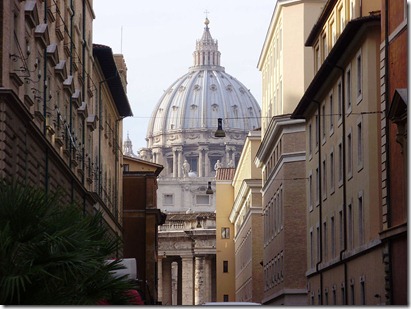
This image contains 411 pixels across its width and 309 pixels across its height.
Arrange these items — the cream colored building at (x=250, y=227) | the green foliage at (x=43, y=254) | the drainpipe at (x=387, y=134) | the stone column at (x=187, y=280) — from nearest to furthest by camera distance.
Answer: the green foliage at (x=43, y=254) < the drainpipe at (x=387, y=134) < the cream colored building at (x=250, y=227) < the stone column at (x=187, y=280)

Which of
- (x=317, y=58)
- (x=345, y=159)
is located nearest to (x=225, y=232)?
(x=317, y=58)

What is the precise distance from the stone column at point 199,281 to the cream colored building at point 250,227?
4169cm

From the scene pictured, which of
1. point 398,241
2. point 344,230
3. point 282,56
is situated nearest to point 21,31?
point 398,241

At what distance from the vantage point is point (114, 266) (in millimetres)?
20422

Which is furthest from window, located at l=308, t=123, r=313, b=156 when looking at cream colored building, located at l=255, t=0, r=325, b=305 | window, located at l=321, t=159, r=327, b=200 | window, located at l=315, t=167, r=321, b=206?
cream colored building, located at l=255, t=0, r=325, b=305

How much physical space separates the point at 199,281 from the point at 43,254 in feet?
414

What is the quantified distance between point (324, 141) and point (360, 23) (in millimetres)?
9856

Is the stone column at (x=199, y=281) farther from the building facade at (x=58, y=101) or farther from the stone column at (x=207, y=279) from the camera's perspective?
the building facade at (x=58, y=101)

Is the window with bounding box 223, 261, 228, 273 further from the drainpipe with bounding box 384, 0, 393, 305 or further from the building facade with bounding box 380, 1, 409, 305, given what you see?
the drainpipe with bounding box 384, 0, 393, 305

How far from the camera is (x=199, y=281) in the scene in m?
144

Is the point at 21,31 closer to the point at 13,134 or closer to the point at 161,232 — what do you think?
the point at 13,134

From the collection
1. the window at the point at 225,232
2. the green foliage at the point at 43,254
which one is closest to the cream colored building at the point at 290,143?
the green foliage at the point at 43,254

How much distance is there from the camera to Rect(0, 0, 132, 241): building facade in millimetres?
27609

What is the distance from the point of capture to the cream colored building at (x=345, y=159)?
3581cm
